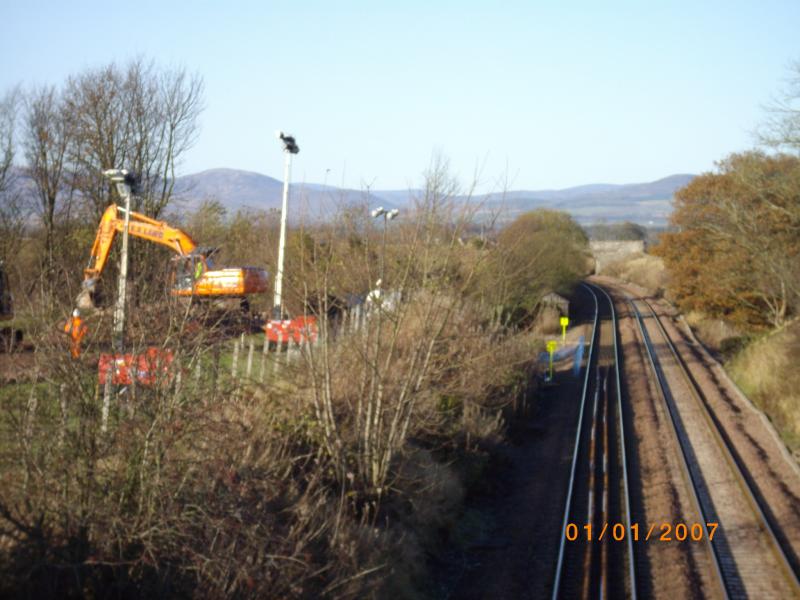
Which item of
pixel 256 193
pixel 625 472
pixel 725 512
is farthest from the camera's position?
pixel 256 193

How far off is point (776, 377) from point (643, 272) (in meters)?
39.3

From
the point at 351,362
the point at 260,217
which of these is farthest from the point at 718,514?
the point at 260,217

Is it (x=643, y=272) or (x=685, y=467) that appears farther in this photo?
(x=643, y=272)

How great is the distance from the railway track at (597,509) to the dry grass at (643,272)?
31.4 meters

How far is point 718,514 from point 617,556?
283cm

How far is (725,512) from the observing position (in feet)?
43.7

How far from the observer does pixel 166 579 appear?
6.51 m

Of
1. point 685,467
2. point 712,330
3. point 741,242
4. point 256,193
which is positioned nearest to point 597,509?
point 685,467

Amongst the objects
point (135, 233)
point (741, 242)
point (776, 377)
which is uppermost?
point (741, 242)

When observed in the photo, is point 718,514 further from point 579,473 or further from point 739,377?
point 739,377

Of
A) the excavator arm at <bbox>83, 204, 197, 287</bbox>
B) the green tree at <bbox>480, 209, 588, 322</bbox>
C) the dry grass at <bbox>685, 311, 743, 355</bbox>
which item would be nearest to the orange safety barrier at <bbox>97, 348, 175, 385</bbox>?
the green tree at <bbox>480, 209, 588, 322</bbox>

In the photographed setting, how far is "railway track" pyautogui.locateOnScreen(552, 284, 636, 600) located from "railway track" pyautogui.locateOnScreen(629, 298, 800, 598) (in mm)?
1204
